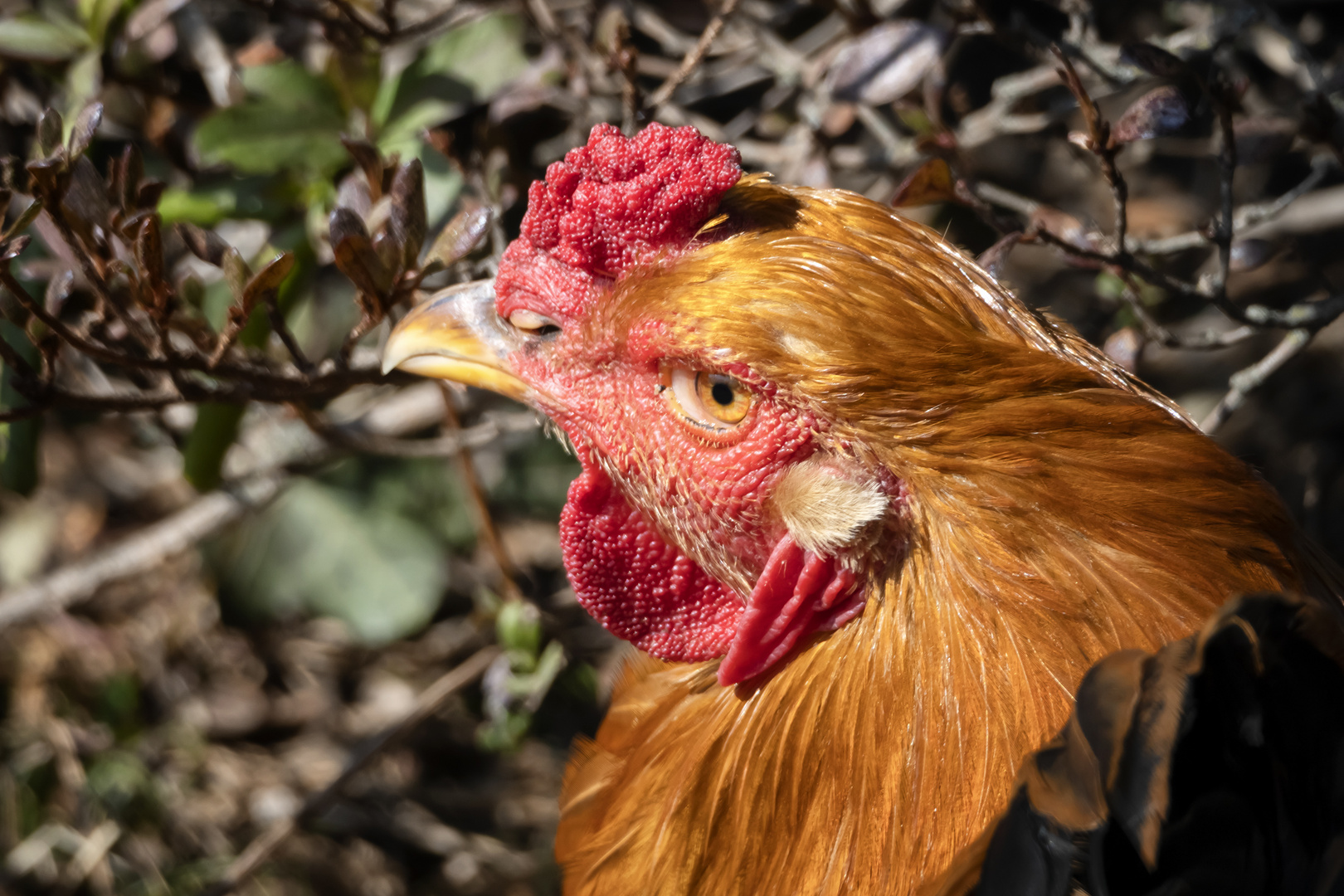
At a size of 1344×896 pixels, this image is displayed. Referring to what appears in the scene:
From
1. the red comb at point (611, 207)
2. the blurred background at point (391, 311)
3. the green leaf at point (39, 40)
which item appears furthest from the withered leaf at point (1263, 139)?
the green leaf at point (39, 40)

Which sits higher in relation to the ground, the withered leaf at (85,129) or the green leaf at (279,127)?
the withered leaf at (85,129)

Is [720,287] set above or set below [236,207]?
above

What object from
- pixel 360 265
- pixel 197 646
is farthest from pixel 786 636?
pixel 197 646

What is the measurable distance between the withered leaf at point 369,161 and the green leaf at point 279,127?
331 mm

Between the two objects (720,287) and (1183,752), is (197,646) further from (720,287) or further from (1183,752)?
(1183,752)

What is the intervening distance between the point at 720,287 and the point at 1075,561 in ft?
2.03

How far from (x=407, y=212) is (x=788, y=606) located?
93 centimetres

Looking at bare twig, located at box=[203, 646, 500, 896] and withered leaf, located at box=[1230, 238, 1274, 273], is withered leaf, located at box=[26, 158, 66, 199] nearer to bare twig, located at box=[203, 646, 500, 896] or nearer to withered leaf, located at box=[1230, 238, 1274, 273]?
bare twig, located at box=[203, 646, 500, 896]

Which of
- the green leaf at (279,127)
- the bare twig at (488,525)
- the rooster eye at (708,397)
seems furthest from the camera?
the bare twig at (488,525)

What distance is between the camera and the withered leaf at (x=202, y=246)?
193 cm

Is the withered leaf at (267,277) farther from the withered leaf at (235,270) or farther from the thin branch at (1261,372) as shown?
the thin branch at (1261,372)

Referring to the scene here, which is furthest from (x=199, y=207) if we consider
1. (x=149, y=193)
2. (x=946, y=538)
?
(x=946, y=538)

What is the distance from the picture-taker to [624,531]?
1.90 m

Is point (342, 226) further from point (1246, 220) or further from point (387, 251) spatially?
point (1246, 220)
